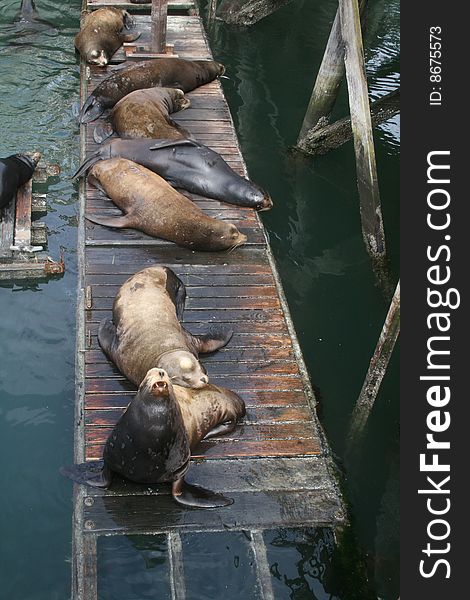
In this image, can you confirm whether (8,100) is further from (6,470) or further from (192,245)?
(6,470)

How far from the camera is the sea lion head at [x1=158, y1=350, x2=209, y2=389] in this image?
503 cm

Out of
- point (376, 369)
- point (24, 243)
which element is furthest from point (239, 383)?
point (24, 243)

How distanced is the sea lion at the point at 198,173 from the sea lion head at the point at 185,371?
2895 millimetres

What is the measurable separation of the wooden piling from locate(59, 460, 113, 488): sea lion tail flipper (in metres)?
2.12

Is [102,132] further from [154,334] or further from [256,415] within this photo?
[256,415]

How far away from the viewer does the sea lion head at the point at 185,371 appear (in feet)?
16.5

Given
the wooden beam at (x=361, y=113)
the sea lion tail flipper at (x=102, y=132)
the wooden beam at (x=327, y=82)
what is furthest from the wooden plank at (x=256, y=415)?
the wooden beam at (x=327, y=82)

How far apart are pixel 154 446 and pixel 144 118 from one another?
4.79 metres

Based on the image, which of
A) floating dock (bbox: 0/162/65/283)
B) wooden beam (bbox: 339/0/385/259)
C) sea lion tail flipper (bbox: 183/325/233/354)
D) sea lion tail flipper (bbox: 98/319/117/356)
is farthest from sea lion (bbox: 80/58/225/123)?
sea lion tail flipper (bbox: 183/325/233/354)

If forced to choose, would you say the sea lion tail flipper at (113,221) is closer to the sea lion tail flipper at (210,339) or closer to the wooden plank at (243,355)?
the sea lion tail flipper at (210,339)

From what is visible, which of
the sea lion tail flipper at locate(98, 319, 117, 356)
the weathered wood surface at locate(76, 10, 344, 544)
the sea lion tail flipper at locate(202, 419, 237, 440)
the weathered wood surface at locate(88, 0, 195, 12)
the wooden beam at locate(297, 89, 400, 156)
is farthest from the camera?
the weathered wood surface at locate(88, 0, 195, 12)

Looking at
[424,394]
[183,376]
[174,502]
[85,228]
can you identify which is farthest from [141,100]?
[424,394]

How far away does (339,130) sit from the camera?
9492 mm

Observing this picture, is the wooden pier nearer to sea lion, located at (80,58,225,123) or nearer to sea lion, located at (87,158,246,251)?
sea lion, located at (87,158,246,251)
